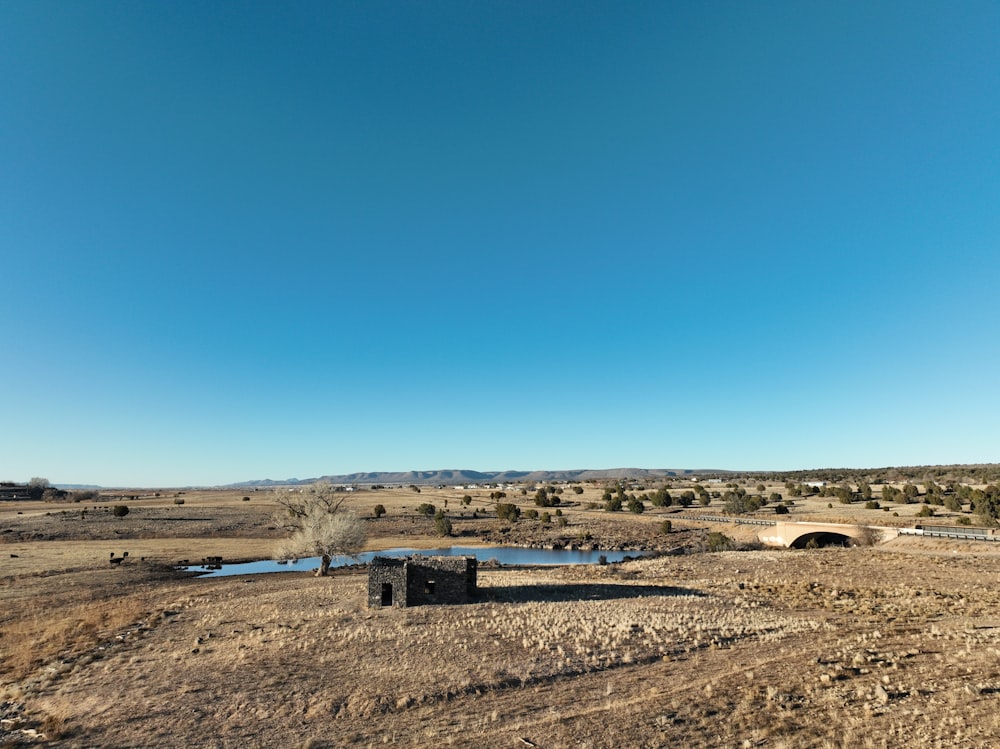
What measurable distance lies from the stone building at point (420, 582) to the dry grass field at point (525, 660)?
4.85 ft

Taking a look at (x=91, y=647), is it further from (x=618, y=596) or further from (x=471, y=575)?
(x=618, y=596)

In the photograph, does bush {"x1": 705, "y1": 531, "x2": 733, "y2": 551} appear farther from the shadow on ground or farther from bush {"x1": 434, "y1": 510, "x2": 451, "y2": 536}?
bush {"x1": 434, "y1": 510, "x2": 451, "y2": 536}

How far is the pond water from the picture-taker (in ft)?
181

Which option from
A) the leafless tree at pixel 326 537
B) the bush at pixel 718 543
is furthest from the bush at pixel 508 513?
the leafless tree at pixel 326 537

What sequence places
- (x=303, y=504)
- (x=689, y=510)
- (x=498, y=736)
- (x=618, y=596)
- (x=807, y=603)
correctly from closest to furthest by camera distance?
(x=498, y=736)
(x=807, y=603)
(x=618, y=596)
(x=303, y=504)
(x=689, y=510)

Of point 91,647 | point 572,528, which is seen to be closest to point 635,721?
point 91,647

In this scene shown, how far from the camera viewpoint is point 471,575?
34.0 metres

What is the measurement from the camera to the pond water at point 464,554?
55.2m

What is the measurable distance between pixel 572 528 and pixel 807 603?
179 ft

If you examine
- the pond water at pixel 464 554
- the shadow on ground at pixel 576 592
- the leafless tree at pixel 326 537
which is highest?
the leafless tree at pixel 326 537

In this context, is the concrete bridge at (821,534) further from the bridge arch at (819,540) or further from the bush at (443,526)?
the bush at (443,526)

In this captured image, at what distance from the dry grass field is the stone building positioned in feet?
4.85

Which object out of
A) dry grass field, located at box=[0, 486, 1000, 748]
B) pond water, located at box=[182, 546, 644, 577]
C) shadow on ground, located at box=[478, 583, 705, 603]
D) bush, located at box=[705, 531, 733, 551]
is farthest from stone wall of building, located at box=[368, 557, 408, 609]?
bush, located at box=[705, 531, 733, 551]

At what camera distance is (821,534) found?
2411 inches
